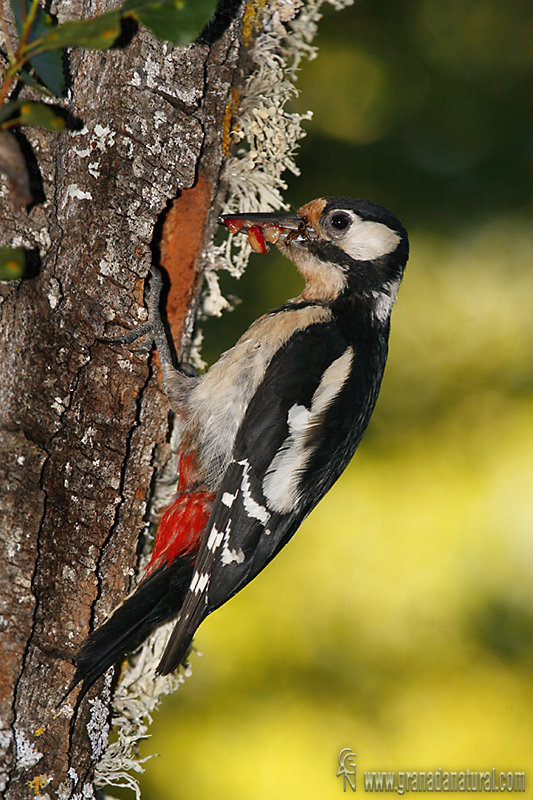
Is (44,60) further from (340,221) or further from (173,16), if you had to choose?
(340,221)

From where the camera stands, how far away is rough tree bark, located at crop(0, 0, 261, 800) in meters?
1.26

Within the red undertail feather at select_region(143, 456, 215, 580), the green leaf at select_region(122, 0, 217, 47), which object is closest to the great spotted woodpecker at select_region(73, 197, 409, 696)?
the red undertail feather at select_region(143, 456, 215, 580)

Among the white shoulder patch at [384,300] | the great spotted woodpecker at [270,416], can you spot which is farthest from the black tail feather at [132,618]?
the white shoulder patch at [384,300]

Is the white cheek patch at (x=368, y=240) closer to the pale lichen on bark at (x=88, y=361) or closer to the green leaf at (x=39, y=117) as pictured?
the pale lichen on bark at (x=88, y=361)

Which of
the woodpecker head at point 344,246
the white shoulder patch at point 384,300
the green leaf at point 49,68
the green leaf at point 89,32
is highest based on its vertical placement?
the woodpecker head at point 344,246

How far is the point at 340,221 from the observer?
181 centimetres

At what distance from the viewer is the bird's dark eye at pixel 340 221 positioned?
180 cm

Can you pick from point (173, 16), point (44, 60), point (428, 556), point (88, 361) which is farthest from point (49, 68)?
point (428, 556)

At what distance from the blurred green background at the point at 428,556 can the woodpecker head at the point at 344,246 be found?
397mm

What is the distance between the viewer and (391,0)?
7.72 feet

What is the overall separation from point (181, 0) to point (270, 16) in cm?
91

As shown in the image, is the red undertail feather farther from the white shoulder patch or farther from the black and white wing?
the white shoulder patch

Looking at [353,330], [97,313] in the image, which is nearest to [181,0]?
[97,313]

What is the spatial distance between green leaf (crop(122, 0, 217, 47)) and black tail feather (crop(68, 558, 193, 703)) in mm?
1084
